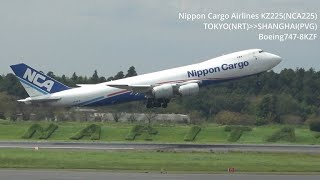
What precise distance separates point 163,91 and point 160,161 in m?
31.1

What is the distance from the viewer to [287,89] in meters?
148

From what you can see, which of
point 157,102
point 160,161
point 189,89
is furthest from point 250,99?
point 160,161

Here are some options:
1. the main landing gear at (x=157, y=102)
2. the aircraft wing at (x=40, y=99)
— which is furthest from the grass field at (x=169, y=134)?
the aircraft wing at (x=40, y=99)

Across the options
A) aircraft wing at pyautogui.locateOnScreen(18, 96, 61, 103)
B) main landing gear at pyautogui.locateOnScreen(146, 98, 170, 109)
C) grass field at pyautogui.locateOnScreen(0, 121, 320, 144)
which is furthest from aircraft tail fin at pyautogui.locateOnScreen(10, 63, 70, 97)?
main landing gear at pyautogui.locateOnScreen(146, 98, 170, 109)

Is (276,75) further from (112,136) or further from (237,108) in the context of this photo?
(112,136)

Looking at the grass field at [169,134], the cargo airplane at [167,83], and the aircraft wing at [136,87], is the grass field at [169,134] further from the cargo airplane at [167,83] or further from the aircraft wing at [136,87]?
the aircraft wing at [136,87]

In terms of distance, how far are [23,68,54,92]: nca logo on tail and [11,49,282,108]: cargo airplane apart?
78cm

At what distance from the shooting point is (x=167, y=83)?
85.2 m

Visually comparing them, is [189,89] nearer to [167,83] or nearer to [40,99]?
[167,83]

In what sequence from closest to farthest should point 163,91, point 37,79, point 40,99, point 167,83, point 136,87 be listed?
point 163,91
point 136,87
point 167,83
point 40,99
point 37,79

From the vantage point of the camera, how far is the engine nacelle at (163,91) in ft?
275

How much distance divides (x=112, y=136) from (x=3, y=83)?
74.0m

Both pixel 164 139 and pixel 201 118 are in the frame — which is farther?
pixel 201 118

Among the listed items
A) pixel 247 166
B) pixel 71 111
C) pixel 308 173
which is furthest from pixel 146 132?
pixel 308 173
